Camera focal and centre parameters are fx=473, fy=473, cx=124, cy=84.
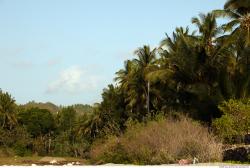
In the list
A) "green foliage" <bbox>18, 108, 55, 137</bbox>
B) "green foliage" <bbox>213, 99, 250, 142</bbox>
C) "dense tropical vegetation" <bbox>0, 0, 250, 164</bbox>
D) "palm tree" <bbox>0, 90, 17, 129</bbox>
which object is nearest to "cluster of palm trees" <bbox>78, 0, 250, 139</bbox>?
"dense tropical vegetation" <bbox>0, 0, 250, 164</bbox>

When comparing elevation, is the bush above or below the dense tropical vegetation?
below

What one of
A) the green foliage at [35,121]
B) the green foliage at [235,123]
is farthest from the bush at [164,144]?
the green foliage at [35,121]

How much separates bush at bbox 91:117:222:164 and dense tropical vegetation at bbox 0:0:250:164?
0.10 m

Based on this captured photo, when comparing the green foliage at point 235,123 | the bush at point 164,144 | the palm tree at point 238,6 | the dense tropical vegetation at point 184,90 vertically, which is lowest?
the bush at point 164,144

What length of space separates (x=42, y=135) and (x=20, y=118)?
19.5 ft

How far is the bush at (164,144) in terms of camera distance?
20.0m

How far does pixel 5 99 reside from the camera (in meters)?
73.6

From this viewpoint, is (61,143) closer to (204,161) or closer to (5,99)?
(5,99)

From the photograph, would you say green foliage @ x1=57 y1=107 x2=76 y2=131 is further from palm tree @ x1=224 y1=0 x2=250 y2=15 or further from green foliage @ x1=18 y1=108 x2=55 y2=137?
palm tree @ x1=224 y1=0 x2=250 y2=15

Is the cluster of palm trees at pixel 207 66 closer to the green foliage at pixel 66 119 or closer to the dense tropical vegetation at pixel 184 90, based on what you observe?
the dense tropical vegetation at pixel 184 90

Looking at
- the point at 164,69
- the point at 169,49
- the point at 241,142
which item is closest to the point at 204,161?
the point at 241,142

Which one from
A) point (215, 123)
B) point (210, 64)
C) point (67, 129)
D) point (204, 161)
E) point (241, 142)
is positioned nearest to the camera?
point (204, 161)

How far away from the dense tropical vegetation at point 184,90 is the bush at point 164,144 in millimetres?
104

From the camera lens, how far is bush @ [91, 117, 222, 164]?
20.0m
